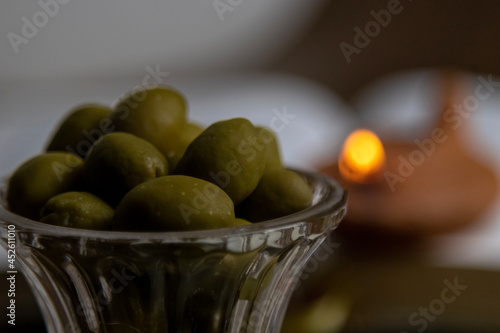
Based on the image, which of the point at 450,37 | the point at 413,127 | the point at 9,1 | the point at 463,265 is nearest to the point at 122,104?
the point at 463,265

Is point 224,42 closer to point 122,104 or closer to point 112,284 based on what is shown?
point 122,104

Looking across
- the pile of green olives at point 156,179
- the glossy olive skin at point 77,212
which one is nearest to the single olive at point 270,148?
the pile of green olives at point 156,179

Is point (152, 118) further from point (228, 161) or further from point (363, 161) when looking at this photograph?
point (363, 161)

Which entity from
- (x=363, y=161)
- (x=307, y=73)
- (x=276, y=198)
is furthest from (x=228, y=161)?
(x=307, y=73)

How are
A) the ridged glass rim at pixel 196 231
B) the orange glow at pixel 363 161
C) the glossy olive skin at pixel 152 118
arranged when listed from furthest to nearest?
the orange glow at pixel 363 161 < the glossy olive skin at pixel 152 118 < the ridged glass rim at pixel 196 231

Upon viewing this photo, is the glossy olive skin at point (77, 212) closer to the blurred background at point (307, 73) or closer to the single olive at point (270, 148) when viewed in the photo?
the single olive at point (270, 148)

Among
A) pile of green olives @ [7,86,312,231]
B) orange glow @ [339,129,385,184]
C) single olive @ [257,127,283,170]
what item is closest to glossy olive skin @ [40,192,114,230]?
pile of green olives @ [7,86,312,231]
